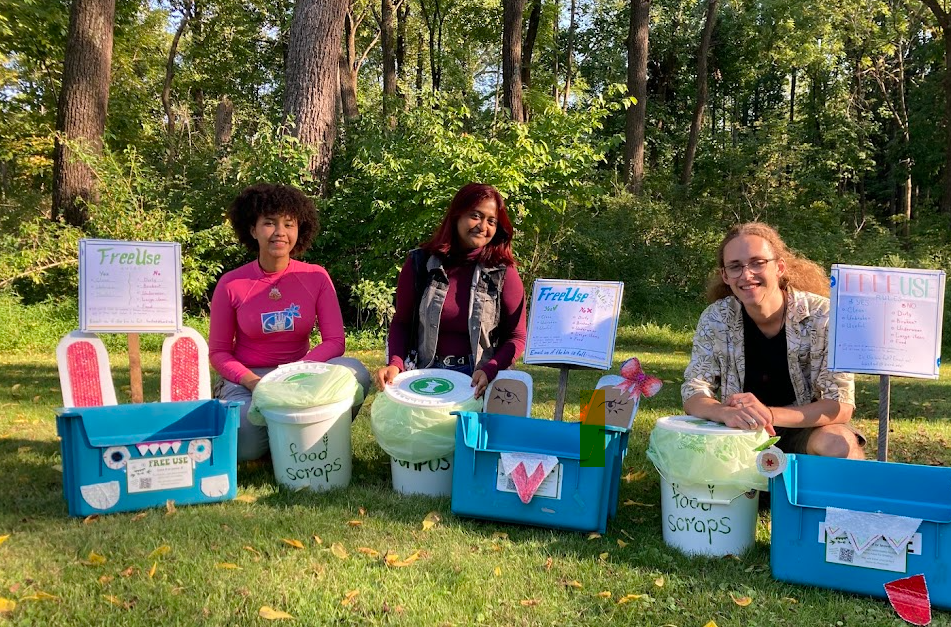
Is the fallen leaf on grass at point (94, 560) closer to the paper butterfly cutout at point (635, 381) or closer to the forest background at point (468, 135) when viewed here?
the paper butterfly cutout at point (635, 381)

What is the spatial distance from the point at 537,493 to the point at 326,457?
1.03 m

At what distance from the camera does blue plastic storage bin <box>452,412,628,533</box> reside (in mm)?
2773

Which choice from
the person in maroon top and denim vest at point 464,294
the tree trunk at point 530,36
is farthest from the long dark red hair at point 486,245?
the tree trunk at point 530,36

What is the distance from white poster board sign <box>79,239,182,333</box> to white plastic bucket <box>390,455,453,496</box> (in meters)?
1.35

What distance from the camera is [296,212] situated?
380cm

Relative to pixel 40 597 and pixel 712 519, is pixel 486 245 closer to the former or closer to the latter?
pixel 712 519

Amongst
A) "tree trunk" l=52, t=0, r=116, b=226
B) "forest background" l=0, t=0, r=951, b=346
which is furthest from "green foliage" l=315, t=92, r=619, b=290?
"tree trunk" l=52, t=0, r=116, b=226

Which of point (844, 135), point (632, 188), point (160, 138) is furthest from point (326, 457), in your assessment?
point (844, 135)

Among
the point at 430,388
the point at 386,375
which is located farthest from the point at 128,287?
the point at 430,388

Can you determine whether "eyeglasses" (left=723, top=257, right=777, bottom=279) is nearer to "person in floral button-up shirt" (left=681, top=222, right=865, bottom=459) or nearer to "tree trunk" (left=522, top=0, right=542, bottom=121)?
"person in floral button-up shirt" (left=681, top=222, right=865, bottom=459)

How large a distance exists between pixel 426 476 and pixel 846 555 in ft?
5.51

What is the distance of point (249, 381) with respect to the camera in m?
3.49

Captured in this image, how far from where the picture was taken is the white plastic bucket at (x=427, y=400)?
3127 millimetres

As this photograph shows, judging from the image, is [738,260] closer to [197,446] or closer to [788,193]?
[197,446]
